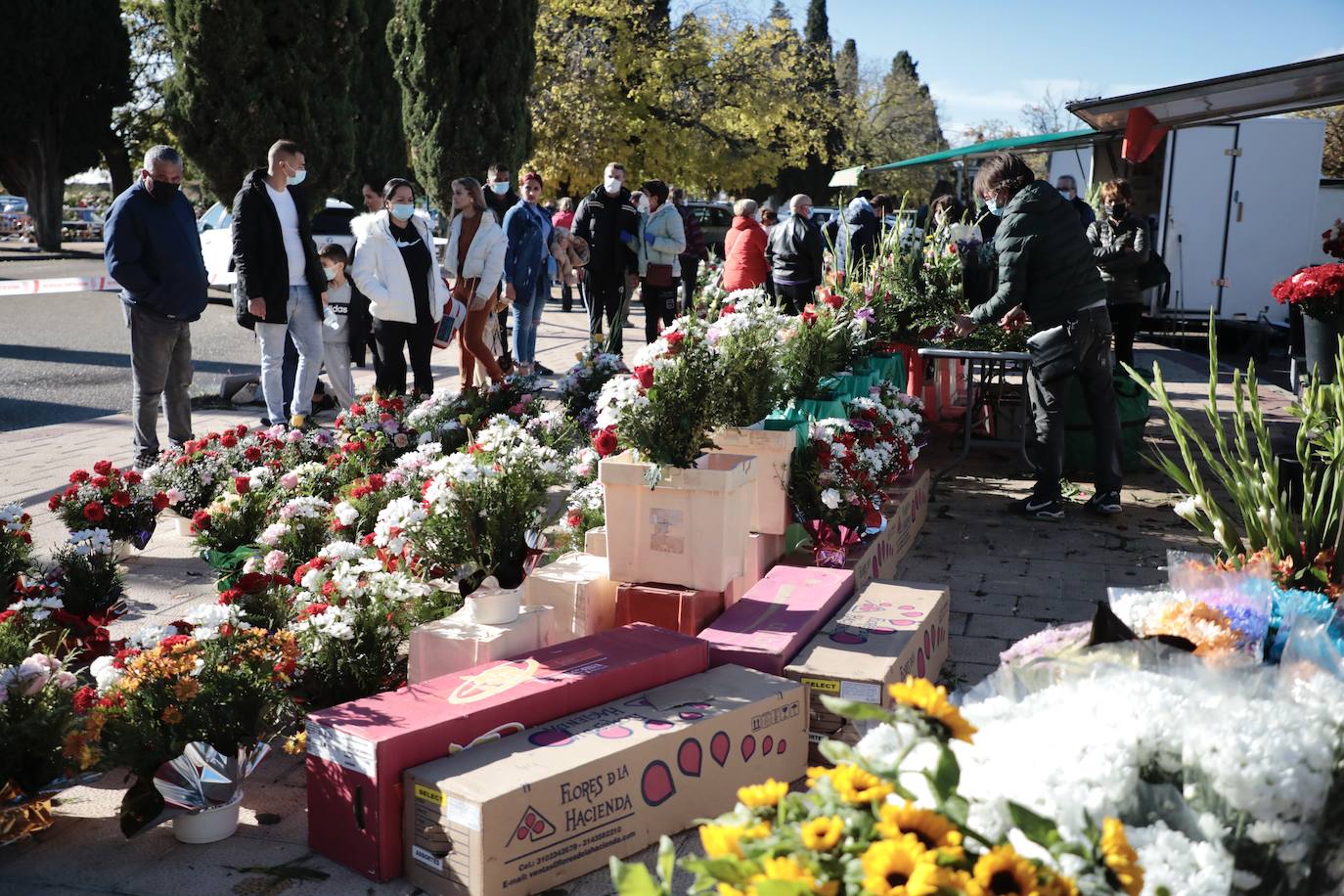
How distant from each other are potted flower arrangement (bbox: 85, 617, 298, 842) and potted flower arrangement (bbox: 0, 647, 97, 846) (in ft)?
0.28

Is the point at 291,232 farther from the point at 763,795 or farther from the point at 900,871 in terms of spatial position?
the point at 900,871

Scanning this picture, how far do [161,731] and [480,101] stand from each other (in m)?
15.2

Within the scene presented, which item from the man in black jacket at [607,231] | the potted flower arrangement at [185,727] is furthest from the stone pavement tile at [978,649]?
the man in black jacket at [607,231]

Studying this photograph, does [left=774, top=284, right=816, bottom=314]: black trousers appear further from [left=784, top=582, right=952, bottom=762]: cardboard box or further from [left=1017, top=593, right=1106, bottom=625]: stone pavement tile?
[left=784, top=582, right=952, bottom=762]: cardboard box

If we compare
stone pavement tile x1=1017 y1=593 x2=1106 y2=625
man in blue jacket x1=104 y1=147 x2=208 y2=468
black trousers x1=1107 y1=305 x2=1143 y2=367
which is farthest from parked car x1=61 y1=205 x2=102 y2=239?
stone pavement tile x1=1017 y1=593 x2=1106 y2=625

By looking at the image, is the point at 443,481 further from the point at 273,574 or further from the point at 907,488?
the point at 907,488

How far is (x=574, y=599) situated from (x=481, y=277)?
5197 millimetres

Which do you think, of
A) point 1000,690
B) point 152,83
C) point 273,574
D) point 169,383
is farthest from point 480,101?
point 152,83

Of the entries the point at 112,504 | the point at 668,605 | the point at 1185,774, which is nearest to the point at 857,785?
the point at 1185,774

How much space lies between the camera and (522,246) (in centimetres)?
1020

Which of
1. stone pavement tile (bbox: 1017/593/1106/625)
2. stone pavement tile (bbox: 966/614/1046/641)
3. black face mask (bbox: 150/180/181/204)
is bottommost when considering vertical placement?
stone pavement tile (bbox: 966/614/1046/641)

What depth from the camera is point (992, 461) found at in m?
7.92

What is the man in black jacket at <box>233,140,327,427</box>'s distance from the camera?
705 centimetres

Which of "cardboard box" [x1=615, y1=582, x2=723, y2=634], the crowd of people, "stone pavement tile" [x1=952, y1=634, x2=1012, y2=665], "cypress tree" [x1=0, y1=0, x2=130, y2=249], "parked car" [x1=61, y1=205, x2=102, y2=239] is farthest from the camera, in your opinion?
"parked car" [x1=61, y1=205, x2=102, y2=239]
